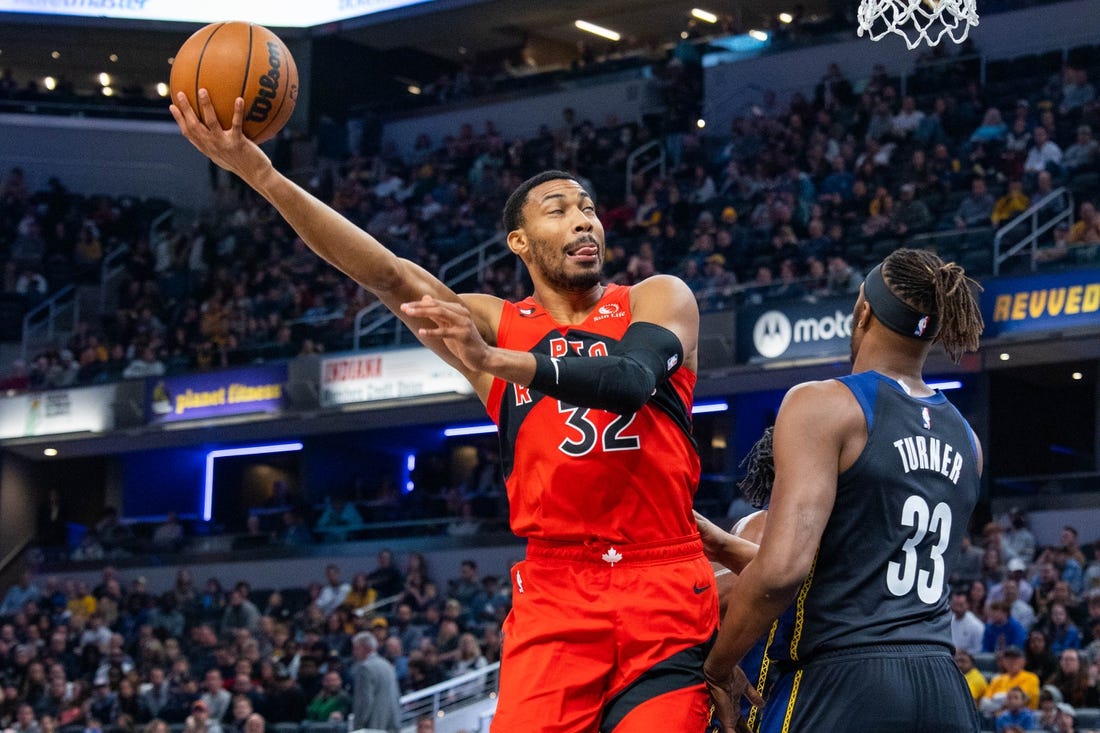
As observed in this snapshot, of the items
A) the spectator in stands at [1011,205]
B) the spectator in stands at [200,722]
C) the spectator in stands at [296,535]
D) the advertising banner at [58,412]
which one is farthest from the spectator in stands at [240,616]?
the spectator in stands at [1011,205]

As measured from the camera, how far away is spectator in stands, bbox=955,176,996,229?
18.8 m

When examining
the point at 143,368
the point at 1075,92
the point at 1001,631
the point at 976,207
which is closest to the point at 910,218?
the point at 976,207

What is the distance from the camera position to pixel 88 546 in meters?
25.7

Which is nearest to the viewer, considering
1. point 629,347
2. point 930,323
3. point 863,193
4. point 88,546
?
point 930,323

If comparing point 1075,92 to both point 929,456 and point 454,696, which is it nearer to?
point 454,696

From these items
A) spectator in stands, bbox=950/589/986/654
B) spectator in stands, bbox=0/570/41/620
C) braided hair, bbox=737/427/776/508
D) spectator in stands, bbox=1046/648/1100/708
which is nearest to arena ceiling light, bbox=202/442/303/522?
spectator in stands, bbox=0/570/41/620

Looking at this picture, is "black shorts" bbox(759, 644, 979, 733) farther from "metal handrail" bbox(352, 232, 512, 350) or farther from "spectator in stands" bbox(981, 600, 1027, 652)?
"metal handrail" bbox(352, 232, 512, 350)

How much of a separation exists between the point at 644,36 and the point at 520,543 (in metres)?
13.7

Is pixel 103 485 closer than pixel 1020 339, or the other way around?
pixel 1020 339

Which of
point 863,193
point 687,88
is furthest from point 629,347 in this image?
point 687,88

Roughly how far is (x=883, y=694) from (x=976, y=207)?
16.1 meters

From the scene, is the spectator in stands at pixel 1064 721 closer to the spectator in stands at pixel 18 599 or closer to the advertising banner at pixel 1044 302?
the advertising banner at pixel 1044 302

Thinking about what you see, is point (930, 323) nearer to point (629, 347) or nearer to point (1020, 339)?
point (629, 347)

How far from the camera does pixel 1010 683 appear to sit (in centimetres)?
1202
